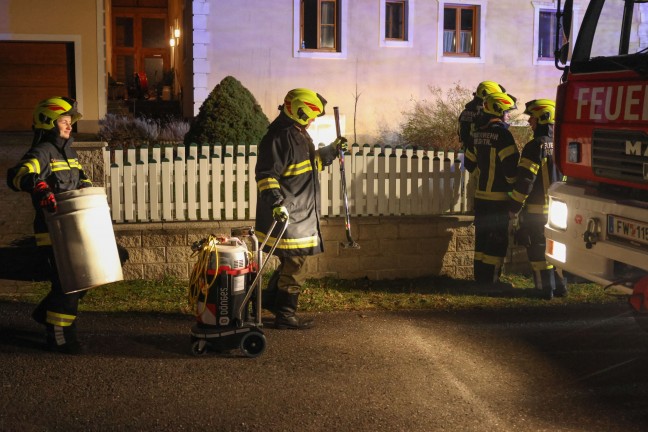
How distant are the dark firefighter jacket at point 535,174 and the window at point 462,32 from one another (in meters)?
11.7

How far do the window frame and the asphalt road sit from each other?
12.6 meters

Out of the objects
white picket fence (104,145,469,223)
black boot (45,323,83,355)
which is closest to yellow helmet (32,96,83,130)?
black boot (45,323,83,355)

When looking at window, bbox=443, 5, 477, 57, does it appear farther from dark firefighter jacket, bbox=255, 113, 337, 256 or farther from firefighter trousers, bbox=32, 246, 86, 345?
firefighter trousers, bbox=32, 246, 86, 345

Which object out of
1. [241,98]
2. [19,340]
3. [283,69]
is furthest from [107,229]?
[283,69]

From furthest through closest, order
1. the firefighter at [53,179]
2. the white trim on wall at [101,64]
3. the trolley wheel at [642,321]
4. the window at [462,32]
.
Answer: the white trim on wall at [101,64] < the window at [462,32] < the trolley wheel at [642,321] < the firefighter at [53,179]

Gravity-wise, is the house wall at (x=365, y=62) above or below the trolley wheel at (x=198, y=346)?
above

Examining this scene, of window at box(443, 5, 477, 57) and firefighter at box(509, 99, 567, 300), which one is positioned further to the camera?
window at box(443, 5, 477, 57)

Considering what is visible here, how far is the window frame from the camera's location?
18688 millimetres

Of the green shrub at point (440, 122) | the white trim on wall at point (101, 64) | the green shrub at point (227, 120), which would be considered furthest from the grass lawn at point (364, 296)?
the white trim on wall at point (101, 64)

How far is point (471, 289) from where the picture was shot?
324 inches

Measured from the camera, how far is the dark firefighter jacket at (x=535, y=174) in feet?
25.4

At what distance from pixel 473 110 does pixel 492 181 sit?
117cm

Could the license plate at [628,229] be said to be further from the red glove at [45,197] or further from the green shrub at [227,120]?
the green shrub at [227,120]

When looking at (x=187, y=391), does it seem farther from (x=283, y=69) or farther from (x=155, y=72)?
(x=155, y=72)
